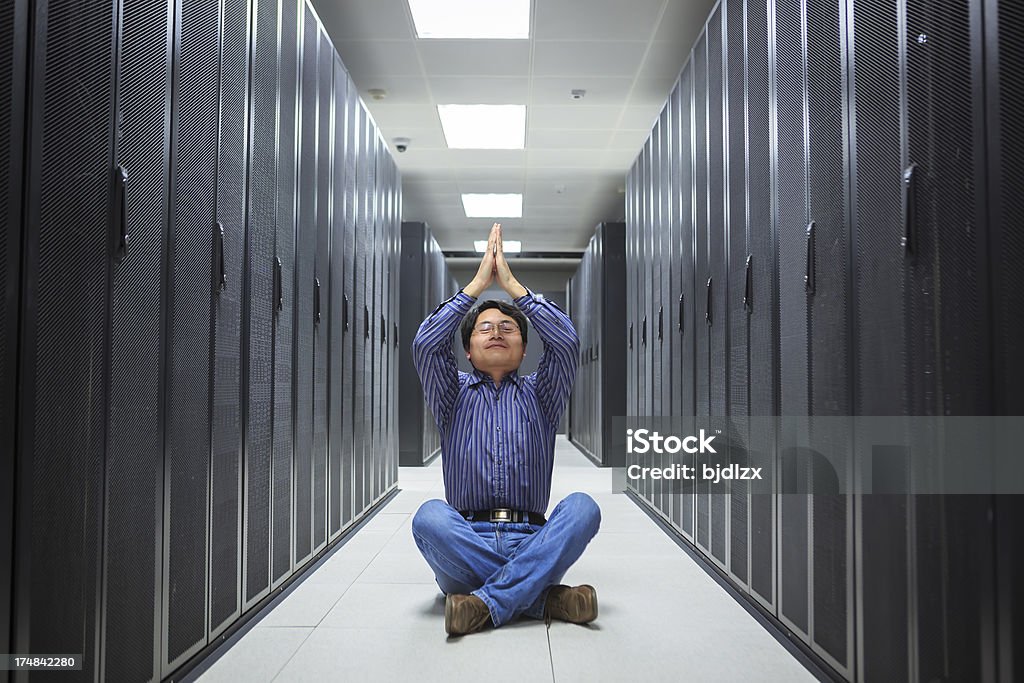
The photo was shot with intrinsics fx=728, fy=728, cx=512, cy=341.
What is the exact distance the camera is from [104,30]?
64.6 inches

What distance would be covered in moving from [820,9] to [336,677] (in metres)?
2.43

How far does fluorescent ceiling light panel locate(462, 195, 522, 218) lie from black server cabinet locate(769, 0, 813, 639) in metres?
6.67

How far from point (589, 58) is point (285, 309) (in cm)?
318

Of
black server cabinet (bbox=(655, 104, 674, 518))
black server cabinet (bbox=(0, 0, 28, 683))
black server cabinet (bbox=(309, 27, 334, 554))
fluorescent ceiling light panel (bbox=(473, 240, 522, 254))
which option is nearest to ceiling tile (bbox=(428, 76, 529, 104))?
black server cabinet (bbox=(655, 104, 674, 518))

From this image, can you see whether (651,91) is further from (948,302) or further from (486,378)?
(948,302)

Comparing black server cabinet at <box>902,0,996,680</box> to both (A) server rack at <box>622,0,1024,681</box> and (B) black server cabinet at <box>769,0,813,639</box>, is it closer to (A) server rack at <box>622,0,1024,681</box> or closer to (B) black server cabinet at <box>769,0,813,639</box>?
(A) server rack at <box>622,0,1024,681</box>

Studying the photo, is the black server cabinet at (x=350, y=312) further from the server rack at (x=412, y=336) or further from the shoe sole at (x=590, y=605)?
the server rack at (x=412, y=336)

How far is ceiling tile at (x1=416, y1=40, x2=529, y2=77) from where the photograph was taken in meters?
4.88

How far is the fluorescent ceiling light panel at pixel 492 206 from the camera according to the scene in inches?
361

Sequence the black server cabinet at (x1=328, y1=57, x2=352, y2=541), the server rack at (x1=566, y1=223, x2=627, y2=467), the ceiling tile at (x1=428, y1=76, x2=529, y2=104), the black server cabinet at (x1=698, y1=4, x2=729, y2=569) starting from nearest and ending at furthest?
the black server cabinet at (x1=698, y1=4, x2=729, y2=569)
the black server cabinet at (x1=328, y1=57, x2=352, y2=541)
the ceiling tile at (x1=428, y1=76, x2=529, y2=104)
the server rack at (x1=566, y1=223, x2=627, y2=467)

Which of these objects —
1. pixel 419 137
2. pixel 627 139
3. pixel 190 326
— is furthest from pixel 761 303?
pixel 419 137

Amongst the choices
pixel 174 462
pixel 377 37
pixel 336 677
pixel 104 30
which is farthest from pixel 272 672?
pixel 377 37

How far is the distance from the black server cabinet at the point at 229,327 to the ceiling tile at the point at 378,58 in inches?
97.3

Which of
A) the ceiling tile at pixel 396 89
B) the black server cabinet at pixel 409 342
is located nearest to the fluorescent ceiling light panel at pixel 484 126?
the ceiling tile at pixel 396 89
